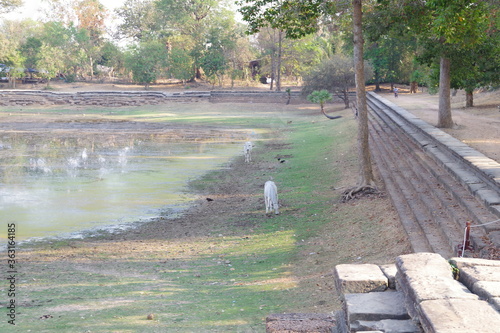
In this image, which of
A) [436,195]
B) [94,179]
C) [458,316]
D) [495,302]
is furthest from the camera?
[94,179]

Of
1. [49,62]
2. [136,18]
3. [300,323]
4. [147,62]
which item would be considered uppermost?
[136,18]

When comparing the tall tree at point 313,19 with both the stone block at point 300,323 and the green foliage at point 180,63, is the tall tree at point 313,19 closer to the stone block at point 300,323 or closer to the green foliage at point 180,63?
the stone block at point 300,323

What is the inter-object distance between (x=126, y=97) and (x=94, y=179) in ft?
135

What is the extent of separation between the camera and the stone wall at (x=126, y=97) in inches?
2341

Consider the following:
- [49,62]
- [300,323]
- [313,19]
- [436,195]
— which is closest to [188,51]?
[49,62]

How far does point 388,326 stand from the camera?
4684 mm

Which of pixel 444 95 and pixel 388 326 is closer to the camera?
pixel 388 326

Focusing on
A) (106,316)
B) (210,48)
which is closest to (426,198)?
(106,316)

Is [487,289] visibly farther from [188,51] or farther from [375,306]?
[188,51]

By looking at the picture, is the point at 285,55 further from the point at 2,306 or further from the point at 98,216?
the point at 2,306

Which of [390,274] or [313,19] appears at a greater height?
[313,19]

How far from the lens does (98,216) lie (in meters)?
15.7

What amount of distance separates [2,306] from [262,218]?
7.45 meters

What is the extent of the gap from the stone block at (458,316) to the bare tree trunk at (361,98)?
10522 millimetres
